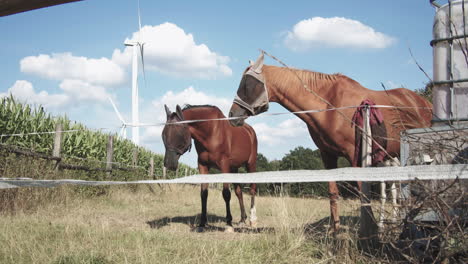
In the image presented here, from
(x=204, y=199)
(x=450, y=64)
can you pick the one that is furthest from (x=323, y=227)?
(x=450, y=64)

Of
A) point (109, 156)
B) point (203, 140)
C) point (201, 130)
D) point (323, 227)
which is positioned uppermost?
point (201, 130)

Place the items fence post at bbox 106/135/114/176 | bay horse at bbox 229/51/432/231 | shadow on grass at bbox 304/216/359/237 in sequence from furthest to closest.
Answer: fence post at bbox 106/135/114/176
bay horse at bbox 229/51/432/231
shadow on grass at bbox 304/216/359/237

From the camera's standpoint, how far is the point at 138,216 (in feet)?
25.1

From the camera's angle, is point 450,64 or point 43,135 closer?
point 450,64

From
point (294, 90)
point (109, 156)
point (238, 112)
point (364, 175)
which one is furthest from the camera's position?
point (109, 156)

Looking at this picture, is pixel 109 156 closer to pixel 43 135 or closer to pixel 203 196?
pixel 43 135

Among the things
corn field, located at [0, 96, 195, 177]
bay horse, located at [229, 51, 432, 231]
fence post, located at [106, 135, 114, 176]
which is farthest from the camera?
fence post, located at [106, 135, 114, 176]

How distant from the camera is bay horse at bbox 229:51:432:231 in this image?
4.14 m

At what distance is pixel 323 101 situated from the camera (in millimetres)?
4270

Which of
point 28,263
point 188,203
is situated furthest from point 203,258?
point 188,203

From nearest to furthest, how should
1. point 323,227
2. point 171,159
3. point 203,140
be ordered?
point 323,227 → point 171,159 → point 203,140

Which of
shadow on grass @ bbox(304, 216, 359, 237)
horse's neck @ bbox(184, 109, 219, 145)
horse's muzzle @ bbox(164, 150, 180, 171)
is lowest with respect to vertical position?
shadow on grass @ bbox(304, 216, 359, 237)

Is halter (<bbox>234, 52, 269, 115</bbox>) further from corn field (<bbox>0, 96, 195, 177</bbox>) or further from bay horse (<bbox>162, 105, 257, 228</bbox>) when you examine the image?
corn field (<bbox>0, 96, 195, 177</bbox>)

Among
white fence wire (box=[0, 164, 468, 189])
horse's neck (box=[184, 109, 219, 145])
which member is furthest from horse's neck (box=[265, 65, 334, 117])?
horse's neck (box=[184, 109, 219, 145])
